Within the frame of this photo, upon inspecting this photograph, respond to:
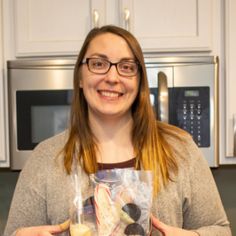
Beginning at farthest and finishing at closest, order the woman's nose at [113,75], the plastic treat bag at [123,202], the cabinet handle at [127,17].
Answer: the cabinet handle at [127,17] < the woman's nose at [113,75] < the plastic treat bag at [123,202]

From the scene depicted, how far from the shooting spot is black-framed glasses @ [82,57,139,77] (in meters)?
0.97

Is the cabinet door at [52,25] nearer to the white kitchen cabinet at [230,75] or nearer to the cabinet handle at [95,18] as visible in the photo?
the cabinet handle at [95,18]

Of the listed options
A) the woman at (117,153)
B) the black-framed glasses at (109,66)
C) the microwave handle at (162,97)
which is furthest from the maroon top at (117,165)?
the microwave handle at (162,97)

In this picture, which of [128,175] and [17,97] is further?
[17,97]

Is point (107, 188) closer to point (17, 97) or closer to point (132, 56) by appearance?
point (132, 56)

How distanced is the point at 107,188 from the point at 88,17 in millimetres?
919

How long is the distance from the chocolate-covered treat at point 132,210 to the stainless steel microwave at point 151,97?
0.72 metres

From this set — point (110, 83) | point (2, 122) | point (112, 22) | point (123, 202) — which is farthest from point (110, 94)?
point (2, 122)

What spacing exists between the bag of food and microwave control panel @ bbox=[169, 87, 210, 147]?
0.71 metres

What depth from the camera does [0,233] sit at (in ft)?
6.49

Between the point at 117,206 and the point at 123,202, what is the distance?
2cm

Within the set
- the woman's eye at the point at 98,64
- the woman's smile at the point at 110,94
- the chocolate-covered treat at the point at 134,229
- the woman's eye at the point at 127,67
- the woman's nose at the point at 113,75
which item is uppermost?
the woman's eye at the point at 98,64

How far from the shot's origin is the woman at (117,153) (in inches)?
38.8

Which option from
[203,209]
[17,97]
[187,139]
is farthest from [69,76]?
[203,209]
